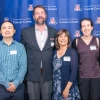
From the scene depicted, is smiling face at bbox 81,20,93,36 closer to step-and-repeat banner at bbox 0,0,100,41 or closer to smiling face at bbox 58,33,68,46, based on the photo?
smiling face at bbox 58,33,68,46

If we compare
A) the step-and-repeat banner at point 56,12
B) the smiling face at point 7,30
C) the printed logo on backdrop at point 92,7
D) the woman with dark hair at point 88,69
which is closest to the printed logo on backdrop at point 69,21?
the step-and-repeat banner at point 56,12

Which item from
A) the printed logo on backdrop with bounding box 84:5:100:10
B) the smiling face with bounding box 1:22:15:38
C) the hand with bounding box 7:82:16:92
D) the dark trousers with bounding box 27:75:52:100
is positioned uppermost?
the printed logo on backdrop with bounding box 84:5:100:10

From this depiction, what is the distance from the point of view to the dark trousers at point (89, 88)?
286cm

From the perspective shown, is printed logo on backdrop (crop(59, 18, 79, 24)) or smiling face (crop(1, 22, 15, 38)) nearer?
smiling face (crop(1, 22, 15, 38))

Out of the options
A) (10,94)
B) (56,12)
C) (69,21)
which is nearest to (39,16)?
(56,12)

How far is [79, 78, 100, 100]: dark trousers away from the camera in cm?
286

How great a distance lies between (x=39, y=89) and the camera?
119 inches

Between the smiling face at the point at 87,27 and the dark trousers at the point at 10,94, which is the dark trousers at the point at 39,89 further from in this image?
the smiling face at the point at 87,27

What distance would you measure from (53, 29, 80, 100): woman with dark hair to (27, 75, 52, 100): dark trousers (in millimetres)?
113

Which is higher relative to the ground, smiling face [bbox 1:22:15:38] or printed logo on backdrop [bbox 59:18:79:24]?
printed logo on backdrop [bbox 59:18:79:24]

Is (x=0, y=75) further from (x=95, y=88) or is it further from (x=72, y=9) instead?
(x=72, y=9)

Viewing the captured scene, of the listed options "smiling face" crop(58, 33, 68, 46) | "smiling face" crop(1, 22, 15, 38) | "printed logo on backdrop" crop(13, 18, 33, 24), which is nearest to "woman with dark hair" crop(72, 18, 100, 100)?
"smiling face" crop(58, 33, 68, 46)

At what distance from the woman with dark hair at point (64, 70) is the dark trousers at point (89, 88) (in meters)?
0.08

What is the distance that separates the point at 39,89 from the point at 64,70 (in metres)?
0.47
